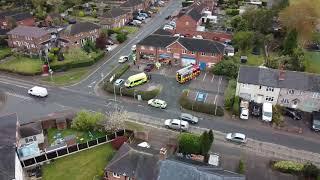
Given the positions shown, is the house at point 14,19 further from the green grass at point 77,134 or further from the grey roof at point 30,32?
the green grass at point 77,134

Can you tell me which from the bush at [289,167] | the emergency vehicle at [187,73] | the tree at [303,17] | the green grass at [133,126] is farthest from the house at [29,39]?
the bush at [289,167]

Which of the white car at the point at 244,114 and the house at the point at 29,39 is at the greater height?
the house at the point at 29,39

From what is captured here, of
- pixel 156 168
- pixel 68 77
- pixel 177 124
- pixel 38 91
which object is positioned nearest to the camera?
pixel 156 168

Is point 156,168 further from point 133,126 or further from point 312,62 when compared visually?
point 312,62

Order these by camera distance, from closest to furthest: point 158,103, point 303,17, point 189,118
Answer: point 189,118 → point 158,103 → point 303,17

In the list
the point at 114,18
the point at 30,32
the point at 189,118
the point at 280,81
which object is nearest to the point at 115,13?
the point at 114,18

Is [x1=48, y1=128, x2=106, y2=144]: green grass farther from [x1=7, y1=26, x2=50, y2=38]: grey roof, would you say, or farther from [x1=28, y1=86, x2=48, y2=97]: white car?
[x1=7, y1=26, x2=50, y2=38]: grey roof
